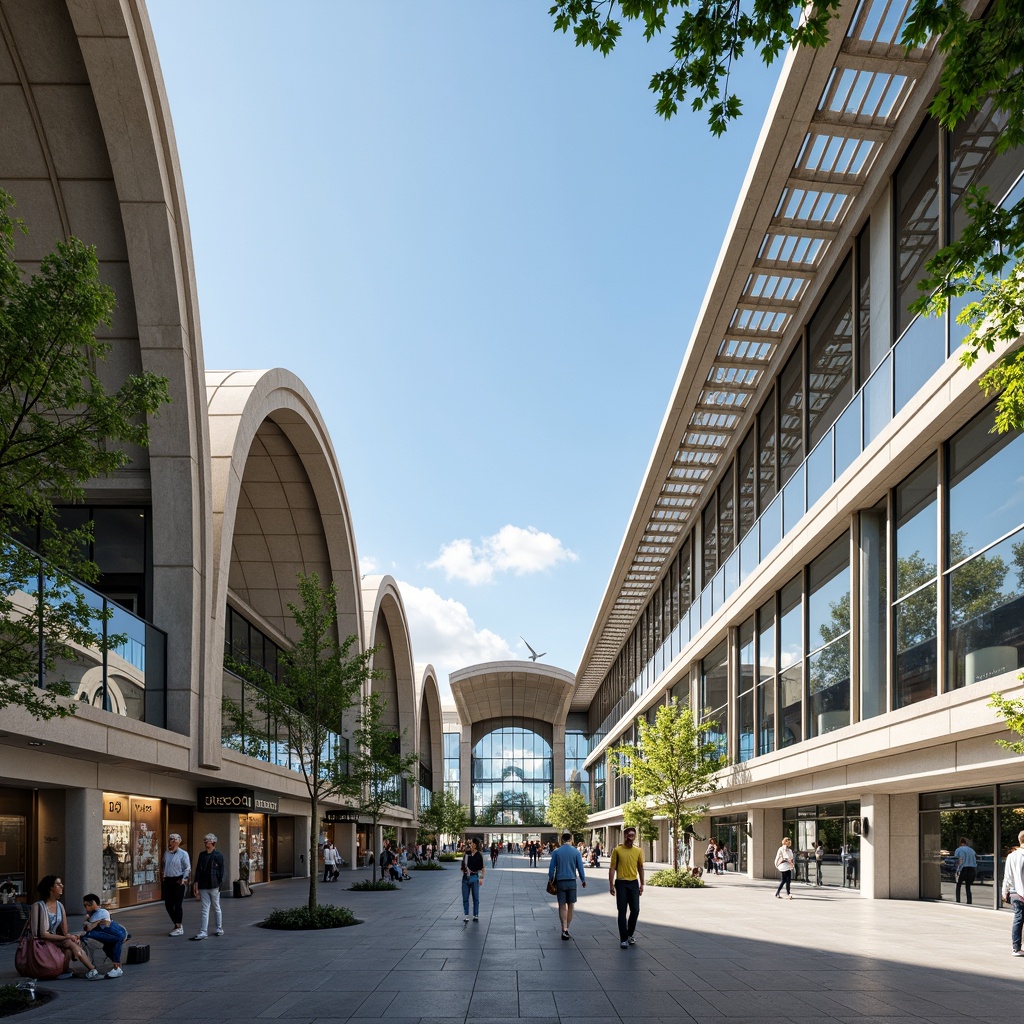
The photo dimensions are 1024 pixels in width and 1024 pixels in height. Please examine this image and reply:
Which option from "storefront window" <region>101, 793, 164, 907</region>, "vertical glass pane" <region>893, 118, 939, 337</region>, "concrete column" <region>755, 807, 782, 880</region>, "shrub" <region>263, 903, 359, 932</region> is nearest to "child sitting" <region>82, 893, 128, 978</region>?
"shrub" <region>263, 903, 359, 932</region>

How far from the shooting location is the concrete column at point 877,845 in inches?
856

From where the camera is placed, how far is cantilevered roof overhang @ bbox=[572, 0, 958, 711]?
15855mm

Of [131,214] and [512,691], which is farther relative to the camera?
[512,691]

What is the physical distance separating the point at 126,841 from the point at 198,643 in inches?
182

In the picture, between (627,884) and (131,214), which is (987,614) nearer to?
(627,884)

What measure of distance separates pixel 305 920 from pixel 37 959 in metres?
6.63

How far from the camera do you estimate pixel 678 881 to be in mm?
29500

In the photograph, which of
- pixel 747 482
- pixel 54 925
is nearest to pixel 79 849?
pixel 54 925

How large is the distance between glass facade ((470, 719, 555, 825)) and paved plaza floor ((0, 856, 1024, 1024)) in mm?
81018

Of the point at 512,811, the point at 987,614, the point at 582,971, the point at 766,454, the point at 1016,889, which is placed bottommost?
the point at 512,811

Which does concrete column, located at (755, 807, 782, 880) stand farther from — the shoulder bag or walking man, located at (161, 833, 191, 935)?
the shoulder bag

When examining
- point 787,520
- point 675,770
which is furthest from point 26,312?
point 675,770

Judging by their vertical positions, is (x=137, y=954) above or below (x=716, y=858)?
above

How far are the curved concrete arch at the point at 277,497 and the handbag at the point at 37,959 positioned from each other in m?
11.8
